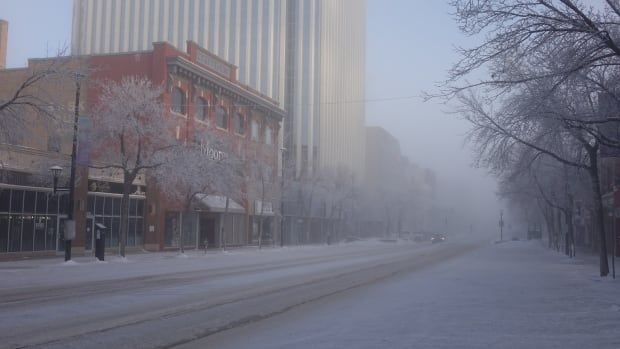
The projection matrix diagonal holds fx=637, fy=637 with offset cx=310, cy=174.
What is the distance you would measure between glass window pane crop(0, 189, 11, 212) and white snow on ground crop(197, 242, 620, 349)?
65.0 ft

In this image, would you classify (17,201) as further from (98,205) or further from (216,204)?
(216,204)

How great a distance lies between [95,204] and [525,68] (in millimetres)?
28033

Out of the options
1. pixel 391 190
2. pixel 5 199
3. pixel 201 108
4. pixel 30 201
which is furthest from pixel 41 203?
pixel 391 190

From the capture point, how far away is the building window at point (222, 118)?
175ft

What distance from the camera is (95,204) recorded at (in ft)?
127

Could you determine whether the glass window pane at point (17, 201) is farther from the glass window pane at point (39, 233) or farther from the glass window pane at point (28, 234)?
→ the glass window pane at point (39, 233)

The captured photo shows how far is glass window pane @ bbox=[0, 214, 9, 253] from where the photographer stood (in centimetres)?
3078

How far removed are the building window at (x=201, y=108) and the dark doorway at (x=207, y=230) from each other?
8.06 m

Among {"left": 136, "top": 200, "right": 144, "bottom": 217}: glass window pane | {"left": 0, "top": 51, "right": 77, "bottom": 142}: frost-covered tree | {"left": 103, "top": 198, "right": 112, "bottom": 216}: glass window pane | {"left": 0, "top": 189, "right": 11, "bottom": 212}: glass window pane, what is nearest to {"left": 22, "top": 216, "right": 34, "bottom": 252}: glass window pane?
{"left": 0, "top": 189, "right": 11, "bottom": 212}: glass window pane

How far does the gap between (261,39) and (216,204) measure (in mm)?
50112

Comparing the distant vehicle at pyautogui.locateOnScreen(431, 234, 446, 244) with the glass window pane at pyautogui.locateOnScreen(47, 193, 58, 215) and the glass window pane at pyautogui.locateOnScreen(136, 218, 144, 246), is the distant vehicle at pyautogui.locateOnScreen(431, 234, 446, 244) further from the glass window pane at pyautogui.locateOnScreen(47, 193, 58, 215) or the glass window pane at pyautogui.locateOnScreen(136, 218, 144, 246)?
the glass window pane at pyautogui.locateOnScreen(47, 193, 58, 215)

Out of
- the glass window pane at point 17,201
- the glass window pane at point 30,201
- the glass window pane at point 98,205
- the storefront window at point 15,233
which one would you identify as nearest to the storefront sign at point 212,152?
the glass window pane at point 98,205

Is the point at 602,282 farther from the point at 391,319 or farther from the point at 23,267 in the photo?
the point at 23,267

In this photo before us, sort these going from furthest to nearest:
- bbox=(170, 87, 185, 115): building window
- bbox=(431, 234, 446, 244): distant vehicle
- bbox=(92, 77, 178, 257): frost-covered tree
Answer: bbox=(431, 234, 446, 244): distant vehicle
bbox=(170, 87, 185, 115): building window
bbox=(92, 77, 178, 257): frost-covered tree
